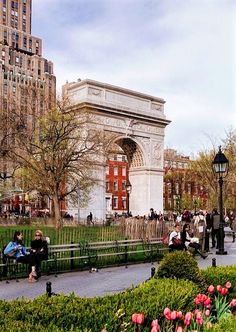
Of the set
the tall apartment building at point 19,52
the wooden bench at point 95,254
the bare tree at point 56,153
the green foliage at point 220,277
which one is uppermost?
the tall apartment building at point 19,52

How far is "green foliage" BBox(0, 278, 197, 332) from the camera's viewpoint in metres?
5.02

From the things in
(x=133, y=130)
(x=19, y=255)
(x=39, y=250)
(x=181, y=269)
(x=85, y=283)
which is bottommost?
(x=85, y=283)

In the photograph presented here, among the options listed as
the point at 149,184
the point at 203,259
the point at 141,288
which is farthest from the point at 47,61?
the point at 141,288

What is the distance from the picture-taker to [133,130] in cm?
4859

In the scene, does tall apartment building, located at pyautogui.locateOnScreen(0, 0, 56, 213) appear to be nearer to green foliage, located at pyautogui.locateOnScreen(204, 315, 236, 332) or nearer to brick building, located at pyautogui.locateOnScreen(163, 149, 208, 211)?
brick building, located at pyautogui.locateOnScreen(163, 149, 208, 211)

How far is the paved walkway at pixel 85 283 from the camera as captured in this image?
10.8m

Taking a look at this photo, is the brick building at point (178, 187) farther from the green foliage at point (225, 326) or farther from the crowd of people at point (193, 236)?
the green foliage at point (225, 326)

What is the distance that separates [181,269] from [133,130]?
1616 inches

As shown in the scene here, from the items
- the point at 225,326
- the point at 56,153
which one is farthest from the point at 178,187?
the point at 225,326

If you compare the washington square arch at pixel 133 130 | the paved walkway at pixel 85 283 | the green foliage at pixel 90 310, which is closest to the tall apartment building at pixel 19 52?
the washington square arch at pixel 133 130

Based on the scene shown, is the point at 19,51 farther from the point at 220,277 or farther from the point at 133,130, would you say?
the point at 220,277

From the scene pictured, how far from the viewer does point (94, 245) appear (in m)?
15.7

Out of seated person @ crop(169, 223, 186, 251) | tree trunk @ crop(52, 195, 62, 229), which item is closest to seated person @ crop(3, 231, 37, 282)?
seated person @ crop(169, 223, 186, 251)

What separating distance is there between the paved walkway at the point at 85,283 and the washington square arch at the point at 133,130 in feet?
92.6
